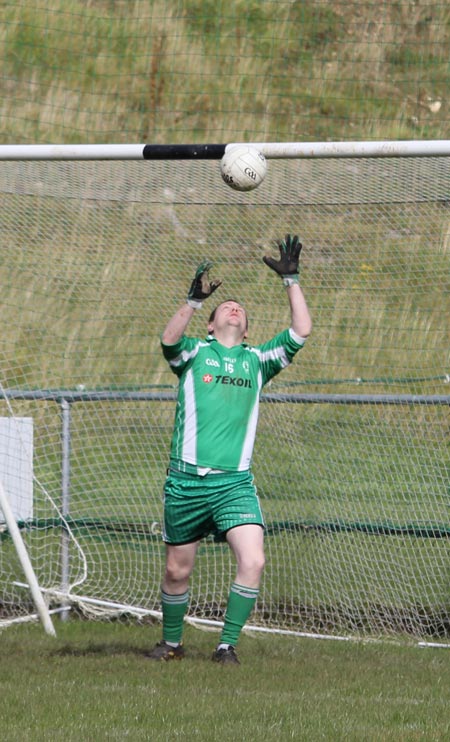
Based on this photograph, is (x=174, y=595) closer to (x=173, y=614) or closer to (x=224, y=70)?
(x=173, y=614)

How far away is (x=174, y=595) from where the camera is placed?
6.57m

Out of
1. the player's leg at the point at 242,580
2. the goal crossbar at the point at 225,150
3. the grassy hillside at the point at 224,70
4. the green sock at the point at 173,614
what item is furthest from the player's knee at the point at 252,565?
the grassy hillside at the point at 224,70

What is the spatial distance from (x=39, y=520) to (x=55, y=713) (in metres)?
3.54

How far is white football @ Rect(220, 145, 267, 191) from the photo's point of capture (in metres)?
6.41

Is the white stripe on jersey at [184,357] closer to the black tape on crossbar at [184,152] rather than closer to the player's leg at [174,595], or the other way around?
the player's leg at [174,595]

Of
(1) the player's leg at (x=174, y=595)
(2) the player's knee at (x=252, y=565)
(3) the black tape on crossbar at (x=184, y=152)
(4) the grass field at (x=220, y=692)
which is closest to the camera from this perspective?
(4) the grass field at (x=220, y=692)

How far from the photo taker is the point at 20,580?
8664 mm

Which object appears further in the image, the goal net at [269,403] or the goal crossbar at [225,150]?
the goal net at [269,403]

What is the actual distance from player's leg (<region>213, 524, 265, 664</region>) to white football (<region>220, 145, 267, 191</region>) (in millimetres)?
1890

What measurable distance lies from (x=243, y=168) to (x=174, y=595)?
2.43 metres

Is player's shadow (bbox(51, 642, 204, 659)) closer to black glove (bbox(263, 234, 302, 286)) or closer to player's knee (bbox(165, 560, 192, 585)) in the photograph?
player's knee (bbox(165, 560, 192, 585))

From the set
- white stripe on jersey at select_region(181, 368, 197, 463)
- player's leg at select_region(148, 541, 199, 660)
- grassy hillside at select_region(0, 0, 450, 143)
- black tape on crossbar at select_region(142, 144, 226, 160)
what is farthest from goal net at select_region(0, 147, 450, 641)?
grassy hillside at select_region(0, 0, 450, 143)

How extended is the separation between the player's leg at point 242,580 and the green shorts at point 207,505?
0.06 meters

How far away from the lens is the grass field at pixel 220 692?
465 cm
